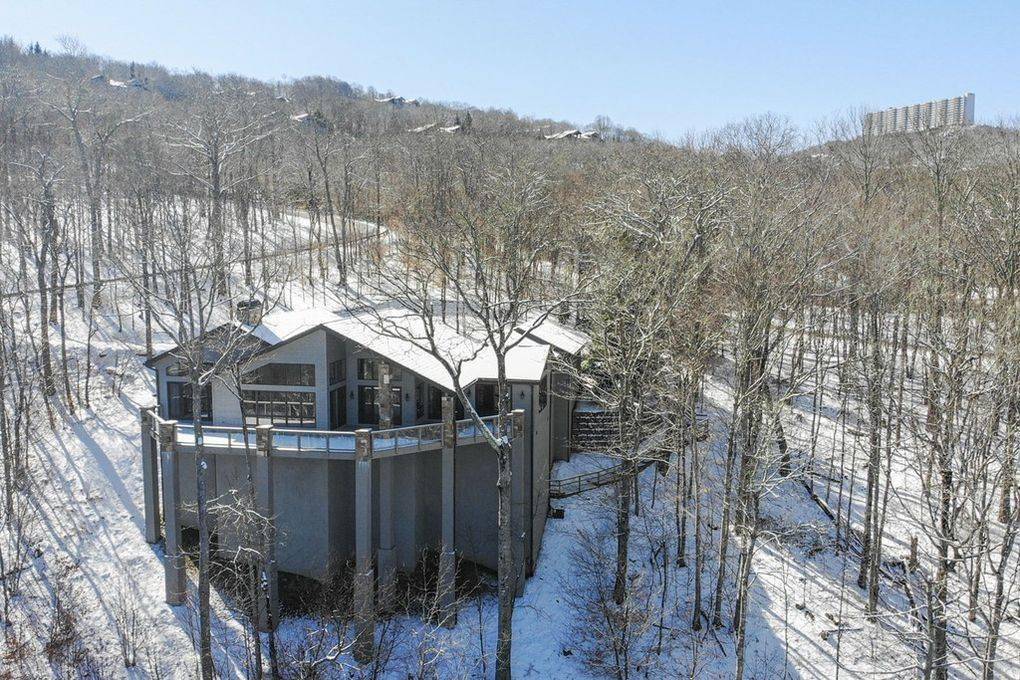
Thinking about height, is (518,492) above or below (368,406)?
below

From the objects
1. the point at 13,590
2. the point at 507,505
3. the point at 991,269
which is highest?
the point at 991,269

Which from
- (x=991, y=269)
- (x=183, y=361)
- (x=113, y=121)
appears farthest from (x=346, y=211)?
(x=991, y=269)

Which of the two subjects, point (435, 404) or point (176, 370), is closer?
point (176, 370)

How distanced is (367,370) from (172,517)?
22.5 feet

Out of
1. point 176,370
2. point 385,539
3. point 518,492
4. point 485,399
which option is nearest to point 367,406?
point 485,399

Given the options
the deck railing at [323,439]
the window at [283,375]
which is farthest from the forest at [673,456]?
the window at [283,375]

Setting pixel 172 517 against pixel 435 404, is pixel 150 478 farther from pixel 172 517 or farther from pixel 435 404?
pixel 435 404

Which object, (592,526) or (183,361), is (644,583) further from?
(183,361)

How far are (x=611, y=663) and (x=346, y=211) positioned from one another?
112 ft

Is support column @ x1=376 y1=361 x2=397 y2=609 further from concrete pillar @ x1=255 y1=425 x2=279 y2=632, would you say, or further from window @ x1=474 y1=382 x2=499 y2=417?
window @ x1=474 y1=382 x2=499 y2=417

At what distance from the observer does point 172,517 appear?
19484 millimetres

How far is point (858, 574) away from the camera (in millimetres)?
22188

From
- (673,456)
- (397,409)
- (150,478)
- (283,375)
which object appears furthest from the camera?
(673,456)

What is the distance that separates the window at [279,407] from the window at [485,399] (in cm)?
505
